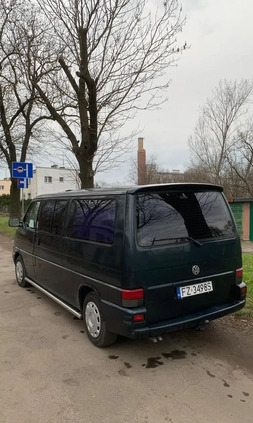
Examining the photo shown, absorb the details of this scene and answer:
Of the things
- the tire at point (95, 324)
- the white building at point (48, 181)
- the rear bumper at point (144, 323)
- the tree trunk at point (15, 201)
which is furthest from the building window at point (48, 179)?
the rear bumper at point (144, 323)

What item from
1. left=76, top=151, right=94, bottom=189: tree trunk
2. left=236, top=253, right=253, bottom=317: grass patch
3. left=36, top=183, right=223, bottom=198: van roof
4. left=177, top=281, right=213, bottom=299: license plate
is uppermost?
left=76, top=151, right=94, bottom=189: tree trunk

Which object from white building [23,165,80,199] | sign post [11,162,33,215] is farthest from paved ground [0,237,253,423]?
white building [23,165,80,199]

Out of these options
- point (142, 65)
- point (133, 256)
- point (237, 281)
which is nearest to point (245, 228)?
point (142, 65)

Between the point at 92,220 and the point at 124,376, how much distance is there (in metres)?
1.70

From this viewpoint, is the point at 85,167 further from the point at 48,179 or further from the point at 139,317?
the point at 48,179

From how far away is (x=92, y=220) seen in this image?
377 cm

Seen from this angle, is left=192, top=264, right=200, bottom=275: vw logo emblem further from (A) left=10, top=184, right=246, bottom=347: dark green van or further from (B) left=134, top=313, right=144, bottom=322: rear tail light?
(B) left=134, top=313, right=144, bottom=322: rear tail light

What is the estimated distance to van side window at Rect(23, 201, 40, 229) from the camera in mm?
5539

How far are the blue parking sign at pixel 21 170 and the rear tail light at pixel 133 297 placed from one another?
33.8 ft

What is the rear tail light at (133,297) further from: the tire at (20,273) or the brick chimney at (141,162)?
the brick chimney at (141,162)

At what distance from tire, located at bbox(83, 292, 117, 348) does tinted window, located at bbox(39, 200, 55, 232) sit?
5.18ft

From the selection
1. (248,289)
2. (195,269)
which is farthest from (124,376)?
(248,289)

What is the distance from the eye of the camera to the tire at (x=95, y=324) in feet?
11.6

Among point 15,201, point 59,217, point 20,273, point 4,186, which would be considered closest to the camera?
point 59,217
